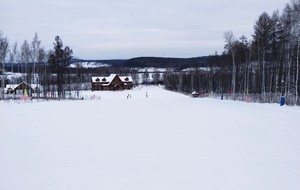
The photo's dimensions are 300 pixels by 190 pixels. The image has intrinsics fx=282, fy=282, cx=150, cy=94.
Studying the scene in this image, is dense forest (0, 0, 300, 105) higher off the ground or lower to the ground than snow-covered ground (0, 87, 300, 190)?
higher

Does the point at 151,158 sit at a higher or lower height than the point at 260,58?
lower

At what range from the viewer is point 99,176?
20.6ft

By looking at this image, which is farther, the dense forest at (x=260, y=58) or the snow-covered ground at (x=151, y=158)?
the dense forest at (x=260, y=58)

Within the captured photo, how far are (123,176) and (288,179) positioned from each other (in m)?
3.54

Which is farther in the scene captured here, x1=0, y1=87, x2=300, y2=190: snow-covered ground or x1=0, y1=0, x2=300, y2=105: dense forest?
x1=0, y1=0, x2=300, y2=105: dense forest

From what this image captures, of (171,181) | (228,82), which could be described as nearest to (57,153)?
(171,181)

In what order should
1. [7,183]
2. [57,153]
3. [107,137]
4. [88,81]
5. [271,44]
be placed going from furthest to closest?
1. [88,81]
2. [271,44]
3. [107,137]
4. [57,153]
5. [7,183]

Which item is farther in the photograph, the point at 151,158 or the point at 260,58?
the point at 260,58

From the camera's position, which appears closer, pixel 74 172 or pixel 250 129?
pixel 74 172

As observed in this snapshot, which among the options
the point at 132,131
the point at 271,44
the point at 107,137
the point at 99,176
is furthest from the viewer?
the point at 271,44

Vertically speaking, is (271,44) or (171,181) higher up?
(271,44)

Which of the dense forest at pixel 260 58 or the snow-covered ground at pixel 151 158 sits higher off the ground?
the dense forest at pixel 260 58

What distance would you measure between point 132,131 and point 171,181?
6062mm

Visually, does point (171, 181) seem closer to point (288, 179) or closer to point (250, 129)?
point (288, 179)
